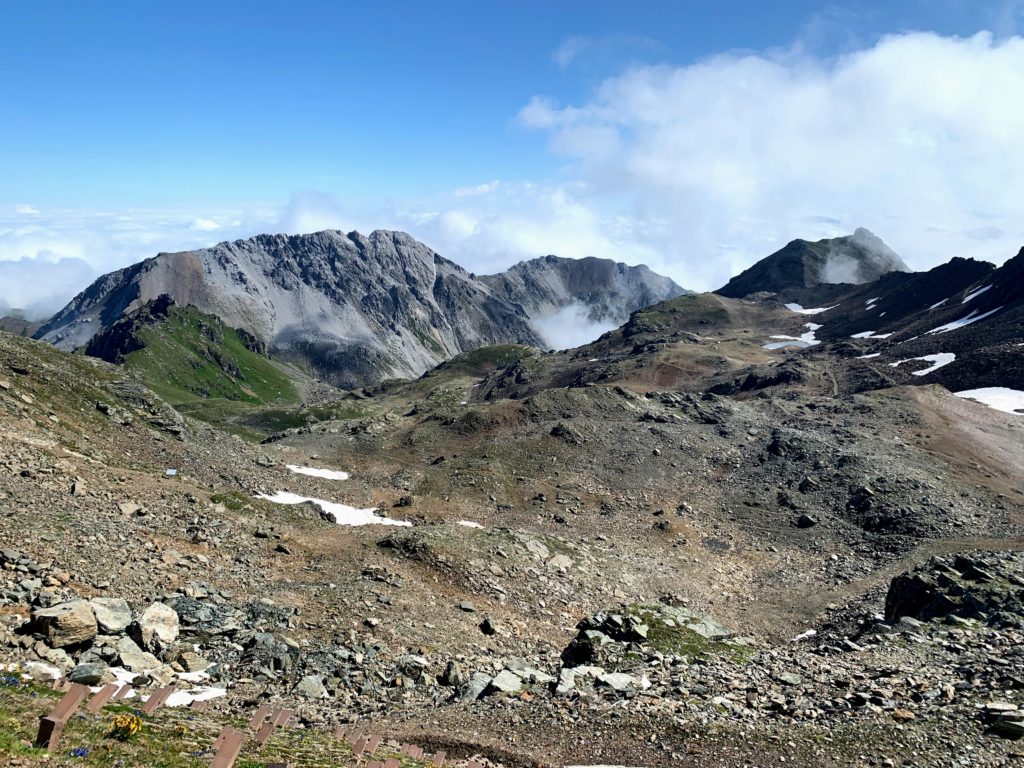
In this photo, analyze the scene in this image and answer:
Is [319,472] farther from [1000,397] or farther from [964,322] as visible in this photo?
[964,322]

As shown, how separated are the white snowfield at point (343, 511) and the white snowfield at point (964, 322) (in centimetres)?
15022

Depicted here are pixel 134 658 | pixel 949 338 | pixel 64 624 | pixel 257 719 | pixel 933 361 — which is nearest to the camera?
pixel 257 719

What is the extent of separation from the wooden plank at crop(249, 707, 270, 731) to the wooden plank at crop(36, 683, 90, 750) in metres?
4.73

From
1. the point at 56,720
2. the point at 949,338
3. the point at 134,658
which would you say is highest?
the point at 949,338

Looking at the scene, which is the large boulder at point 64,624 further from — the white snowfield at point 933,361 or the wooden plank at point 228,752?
the white snowfield at point 933,361

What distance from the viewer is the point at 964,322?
15500 centimetres

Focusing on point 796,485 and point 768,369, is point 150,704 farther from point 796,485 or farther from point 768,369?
point 768,369

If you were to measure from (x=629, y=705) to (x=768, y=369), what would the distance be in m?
133

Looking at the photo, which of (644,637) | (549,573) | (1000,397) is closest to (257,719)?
(644,637)

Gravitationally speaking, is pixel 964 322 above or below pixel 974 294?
below

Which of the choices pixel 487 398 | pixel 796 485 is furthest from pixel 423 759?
pixel 487 398

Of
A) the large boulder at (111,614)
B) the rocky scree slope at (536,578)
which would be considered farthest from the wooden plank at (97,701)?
the large boulder at (111,614)

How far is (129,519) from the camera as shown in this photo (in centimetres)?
3453

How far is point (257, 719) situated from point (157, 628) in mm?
7798
